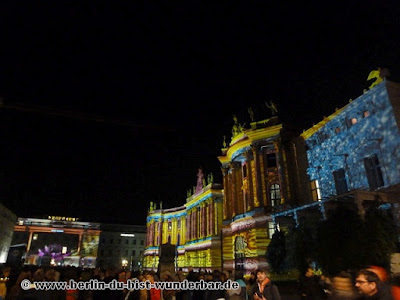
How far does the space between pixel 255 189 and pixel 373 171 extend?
14.1 meters

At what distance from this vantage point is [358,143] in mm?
25734

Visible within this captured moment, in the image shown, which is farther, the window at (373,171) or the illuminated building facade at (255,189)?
the illuminated building facade at (255,189)

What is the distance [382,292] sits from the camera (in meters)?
4.32

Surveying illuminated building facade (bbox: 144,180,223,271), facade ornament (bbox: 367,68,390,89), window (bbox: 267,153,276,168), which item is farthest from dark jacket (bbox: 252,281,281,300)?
illuminated building facade (bbox: 144,180,223,271)

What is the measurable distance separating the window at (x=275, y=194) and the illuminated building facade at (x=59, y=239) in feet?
253

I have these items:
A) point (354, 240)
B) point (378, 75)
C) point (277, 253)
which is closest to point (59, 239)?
point (277, 253)

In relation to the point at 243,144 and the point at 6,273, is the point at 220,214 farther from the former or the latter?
the point at 6,273

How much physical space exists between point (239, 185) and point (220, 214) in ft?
50.0

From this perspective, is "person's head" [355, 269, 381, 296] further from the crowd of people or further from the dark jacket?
the dark jacket

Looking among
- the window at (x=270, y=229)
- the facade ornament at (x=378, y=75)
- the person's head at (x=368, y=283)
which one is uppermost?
the facade ornament at (x=378, y=75)

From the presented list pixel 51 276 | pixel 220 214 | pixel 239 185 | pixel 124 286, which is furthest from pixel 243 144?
pixel 51 276

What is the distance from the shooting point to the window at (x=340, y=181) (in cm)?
2811

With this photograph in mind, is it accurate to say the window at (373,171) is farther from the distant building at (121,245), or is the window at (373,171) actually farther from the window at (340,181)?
the distant building at (121,245)

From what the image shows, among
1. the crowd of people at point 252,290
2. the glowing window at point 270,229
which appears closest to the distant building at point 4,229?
the glowing window at point 270,229
